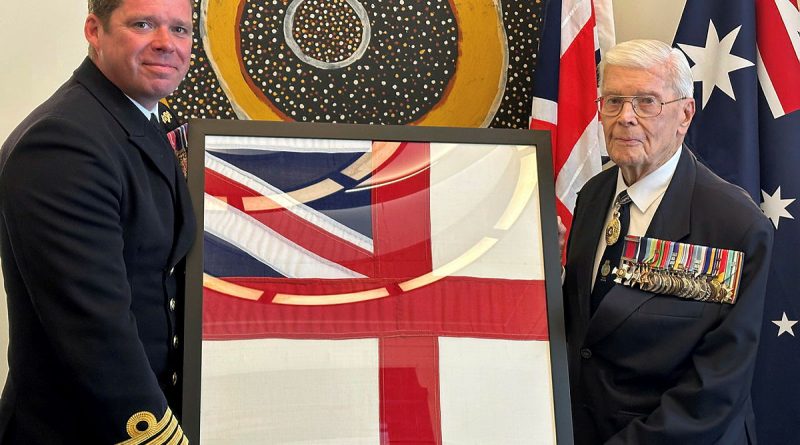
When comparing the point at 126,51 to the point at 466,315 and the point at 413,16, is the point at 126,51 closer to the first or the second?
the point at 466,315

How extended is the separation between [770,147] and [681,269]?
984 millimetres

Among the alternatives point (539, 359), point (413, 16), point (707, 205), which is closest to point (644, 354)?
point (539, 359)

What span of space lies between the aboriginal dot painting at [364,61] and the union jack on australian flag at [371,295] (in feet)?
2.86

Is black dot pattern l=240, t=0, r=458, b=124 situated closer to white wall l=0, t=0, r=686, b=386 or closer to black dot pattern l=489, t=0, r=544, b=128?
black dot pattern l=489, t=0, r=544, b=128

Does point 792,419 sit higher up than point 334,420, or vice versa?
point 334,420

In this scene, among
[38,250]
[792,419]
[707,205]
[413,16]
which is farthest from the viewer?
[413,16]

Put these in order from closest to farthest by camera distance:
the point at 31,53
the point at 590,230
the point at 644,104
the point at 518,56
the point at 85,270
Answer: the point at 85,270
the point at 644,104
the point at 590,230
the point at 31,53
the point at 518,56

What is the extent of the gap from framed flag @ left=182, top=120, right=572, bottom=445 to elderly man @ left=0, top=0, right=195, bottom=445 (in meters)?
0.12

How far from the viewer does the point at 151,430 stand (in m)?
1.57

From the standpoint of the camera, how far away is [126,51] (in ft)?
5.52

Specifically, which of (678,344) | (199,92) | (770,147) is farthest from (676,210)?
(199,92)

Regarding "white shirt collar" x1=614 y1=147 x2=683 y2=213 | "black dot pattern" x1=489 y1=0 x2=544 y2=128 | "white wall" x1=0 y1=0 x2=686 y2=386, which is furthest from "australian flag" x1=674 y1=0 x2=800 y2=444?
"white wall" x1=0 y1=0 x2=686 y2=386

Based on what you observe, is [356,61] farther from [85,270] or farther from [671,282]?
[85,270]

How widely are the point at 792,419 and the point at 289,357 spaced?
1684 millimetres
